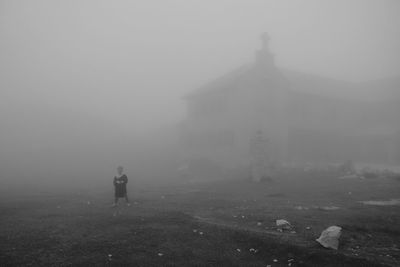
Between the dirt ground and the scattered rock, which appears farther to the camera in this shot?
the scattered rock

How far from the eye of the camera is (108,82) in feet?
380

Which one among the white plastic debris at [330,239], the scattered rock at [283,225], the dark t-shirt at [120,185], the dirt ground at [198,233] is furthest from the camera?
the dark t-shirt at [120,185]

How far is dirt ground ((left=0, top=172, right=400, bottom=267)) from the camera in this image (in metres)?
9.77

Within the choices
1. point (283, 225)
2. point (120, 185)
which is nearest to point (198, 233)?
point (283, 225)

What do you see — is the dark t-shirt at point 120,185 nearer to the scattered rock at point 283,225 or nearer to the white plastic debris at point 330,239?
the scattered rock at point 283,225

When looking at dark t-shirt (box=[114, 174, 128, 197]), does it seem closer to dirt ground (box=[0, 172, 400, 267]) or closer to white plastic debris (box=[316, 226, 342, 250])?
dirt ground (box=[0, 172, 400, 267])

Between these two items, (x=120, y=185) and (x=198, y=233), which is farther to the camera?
(x=120, y=185)

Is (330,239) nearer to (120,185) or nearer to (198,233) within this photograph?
(198,233)

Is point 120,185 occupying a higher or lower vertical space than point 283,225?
higher

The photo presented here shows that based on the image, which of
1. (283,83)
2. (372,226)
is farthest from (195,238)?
(283,83)

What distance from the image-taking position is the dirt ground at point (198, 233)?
9.77 m

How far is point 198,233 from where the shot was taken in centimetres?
1210

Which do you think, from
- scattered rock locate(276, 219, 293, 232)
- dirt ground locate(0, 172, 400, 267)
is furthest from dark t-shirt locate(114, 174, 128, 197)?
scattered rock locate(276, 219, 293, 232)

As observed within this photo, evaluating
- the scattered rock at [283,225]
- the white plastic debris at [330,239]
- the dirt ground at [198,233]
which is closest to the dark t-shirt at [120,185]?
the dirt ground at [198,233]
